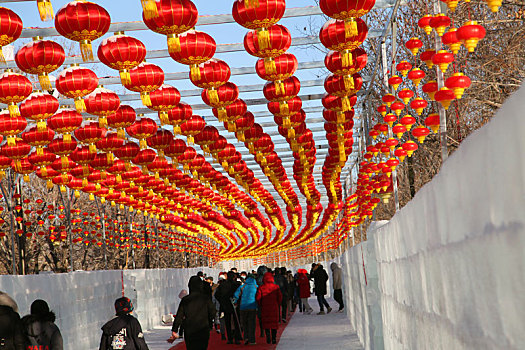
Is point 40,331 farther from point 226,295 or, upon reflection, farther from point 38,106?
point 226,295

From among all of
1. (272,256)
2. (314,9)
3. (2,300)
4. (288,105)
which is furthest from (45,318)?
(272,256)

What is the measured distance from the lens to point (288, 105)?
42.4 ft

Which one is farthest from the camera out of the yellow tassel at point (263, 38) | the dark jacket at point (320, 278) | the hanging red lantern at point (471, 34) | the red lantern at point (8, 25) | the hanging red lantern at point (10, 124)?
the dark jacket at point (320, 278)

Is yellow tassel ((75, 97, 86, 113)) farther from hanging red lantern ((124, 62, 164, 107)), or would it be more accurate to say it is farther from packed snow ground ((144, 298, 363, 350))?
packed snow ground ((144, 298, 363, 350))

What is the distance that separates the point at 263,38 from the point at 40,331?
14.3 feet

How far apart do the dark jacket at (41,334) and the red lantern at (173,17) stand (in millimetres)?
3526

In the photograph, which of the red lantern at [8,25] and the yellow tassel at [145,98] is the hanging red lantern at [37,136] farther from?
the red lantern at [8,25]

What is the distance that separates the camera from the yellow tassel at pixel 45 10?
856cm

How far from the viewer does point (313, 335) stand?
61.0 ft

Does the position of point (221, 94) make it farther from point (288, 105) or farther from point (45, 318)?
point (45, 318)

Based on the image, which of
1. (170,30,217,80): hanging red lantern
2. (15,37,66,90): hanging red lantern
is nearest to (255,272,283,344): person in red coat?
(170,30,217,80): hanging red lantern

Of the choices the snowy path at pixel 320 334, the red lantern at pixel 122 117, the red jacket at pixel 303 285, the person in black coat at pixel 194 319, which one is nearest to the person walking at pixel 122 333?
the person in black coat at pixel 194 319

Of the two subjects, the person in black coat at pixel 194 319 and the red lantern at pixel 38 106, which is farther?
the red lantern at pixel 38 106

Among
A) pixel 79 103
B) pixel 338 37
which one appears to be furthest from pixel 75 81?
pixel 338 37
